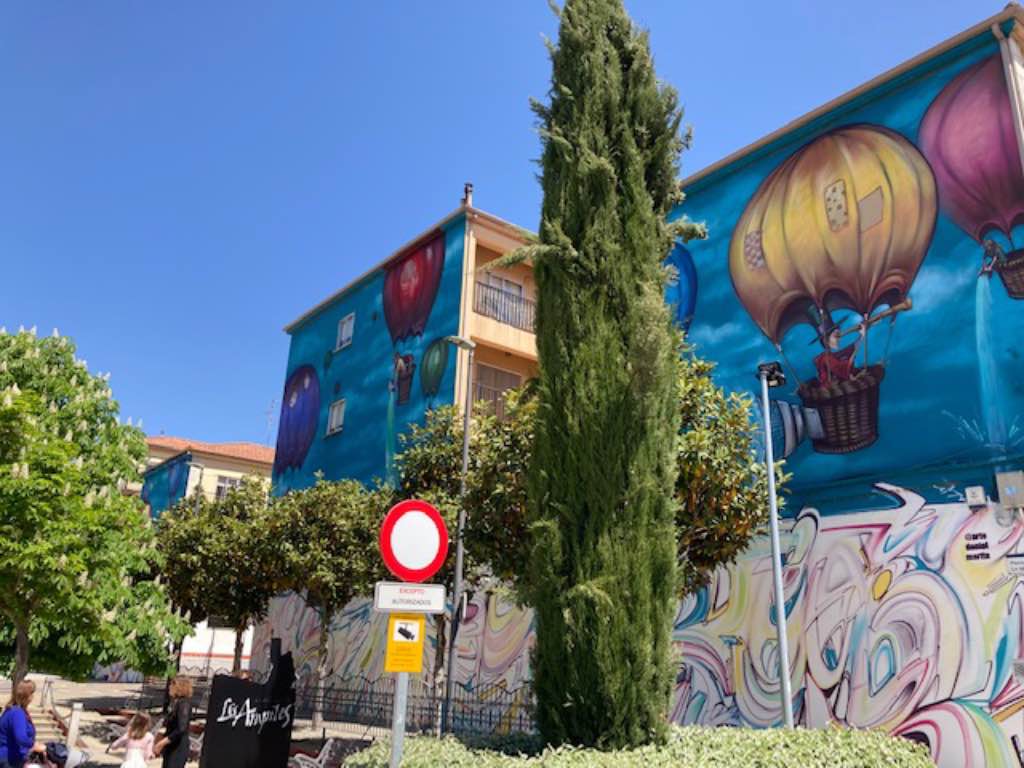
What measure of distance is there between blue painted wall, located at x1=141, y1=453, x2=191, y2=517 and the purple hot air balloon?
16217 millimetres

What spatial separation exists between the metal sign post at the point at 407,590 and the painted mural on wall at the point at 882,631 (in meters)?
9.22

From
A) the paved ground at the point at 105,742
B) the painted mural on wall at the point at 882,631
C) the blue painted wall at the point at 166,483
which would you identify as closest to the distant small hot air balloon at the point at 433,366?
the paved ground at the point at 105,742

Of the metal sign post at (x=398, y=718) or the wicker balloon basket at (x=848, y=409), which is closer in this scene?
the metal sign post at (x=398, y=718)

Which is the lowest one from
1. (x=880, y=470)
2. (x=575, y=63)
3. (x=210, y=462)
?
(x=880, y=470)

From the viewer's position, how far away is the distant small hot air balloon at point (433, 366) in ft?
80.9

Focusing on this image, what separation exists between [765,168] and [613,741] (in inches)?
573

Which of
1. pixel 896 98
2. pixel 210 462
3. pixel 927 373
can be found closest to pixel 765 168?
pixel 896 98

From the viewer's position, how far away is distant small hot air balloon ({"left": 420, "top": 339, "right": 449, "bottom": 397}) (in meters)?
24.7

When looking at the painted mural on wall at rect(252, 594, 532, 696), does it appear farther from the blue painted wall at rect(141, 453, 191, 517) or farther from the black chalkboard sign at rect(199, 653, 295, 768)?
the blue painted wall at rect(141, 453, 191, 517)

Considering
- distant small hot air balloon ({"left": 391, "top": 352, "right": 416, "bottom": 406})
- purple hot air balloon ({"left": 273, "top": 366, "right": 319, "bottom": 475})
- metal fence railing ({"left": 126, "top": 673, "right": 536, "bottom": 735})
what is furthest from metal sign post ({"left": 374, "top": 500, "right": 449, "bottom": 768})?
purple hot air balloon ({"left": 273, "top": 366, "right": 319, "bottom": 475})

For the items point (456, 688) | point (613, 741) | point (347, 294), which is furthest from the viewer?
point (347, 294)

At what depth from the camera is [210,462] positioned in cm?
4969

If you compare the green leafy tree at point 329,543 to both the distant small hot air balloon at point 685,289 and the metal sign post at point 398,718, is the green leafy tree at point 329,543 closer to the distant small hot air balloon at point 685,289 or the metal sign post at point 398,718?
the distant small hot air balloon at point 685,289

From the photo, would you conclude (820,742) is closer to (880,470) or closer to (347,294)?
(880,470)
